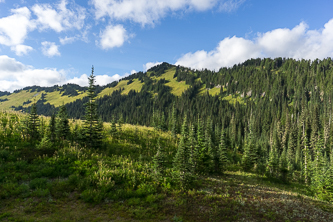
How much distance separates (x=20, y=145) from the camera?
46.1ft

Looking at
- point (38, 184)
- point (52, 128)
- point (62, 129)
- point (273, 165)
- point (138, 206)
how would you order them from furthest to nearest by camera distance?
point (273, 165) < point (62, 129) < point (52, 128) < point (38, 184) < point (138, 206)

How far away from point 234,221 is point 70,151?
45.8 feet

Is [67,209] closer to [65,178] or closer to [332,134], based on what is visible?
[65,178]

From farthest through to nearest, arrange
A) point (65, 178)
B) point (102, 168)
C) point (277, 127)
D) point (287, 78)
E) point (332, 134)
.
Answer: point (287, 78) → point (277, 127) → point (332, 134) → point (102, 168) → point (65, 178)

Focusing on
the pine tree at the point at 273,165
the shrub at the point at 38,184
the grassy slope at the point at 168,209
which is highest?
the shrub at the point at 38,184

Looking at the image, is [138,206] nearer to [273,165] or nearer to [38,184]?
[38,184]

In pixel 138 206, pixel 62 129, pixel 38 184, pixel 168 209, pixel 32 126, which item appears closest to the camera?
pixel 138 206

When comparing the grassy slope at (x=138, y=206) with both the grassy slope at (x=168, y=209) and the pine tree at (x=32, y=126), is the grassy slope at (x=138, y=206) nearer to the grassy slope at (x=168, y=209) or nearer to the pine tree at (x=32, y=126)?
the grassy slope at (x=168, y=209)

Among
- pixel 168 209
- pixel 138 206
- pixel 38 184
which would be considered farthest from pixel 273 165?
pixel 38 184

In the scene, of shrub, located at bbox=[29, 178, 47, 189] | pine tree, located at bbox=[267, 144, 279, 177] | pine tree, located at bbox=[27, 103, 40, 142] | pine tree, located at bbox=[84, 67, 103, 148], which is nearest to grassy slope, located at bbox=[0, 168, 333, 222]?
shrub, located at bbox=[29, 178, 47, 189]

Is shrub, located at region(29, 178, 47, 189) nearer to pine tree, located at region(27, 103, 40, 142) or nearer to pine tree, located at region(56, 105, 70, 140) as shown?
pine tree, located at region(27, 103, 40, 142)

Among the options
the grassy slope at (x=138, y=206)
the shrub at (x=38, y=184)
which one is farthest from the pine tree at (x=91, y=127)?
the shrub at (x=38, y=184)

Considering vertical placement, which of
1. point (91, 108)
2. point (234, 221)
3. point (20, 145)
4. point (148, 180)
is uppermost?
point (91, 108)

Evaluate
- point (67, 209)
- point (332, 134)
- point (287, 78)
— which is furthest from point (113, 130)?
point (287, 78)
